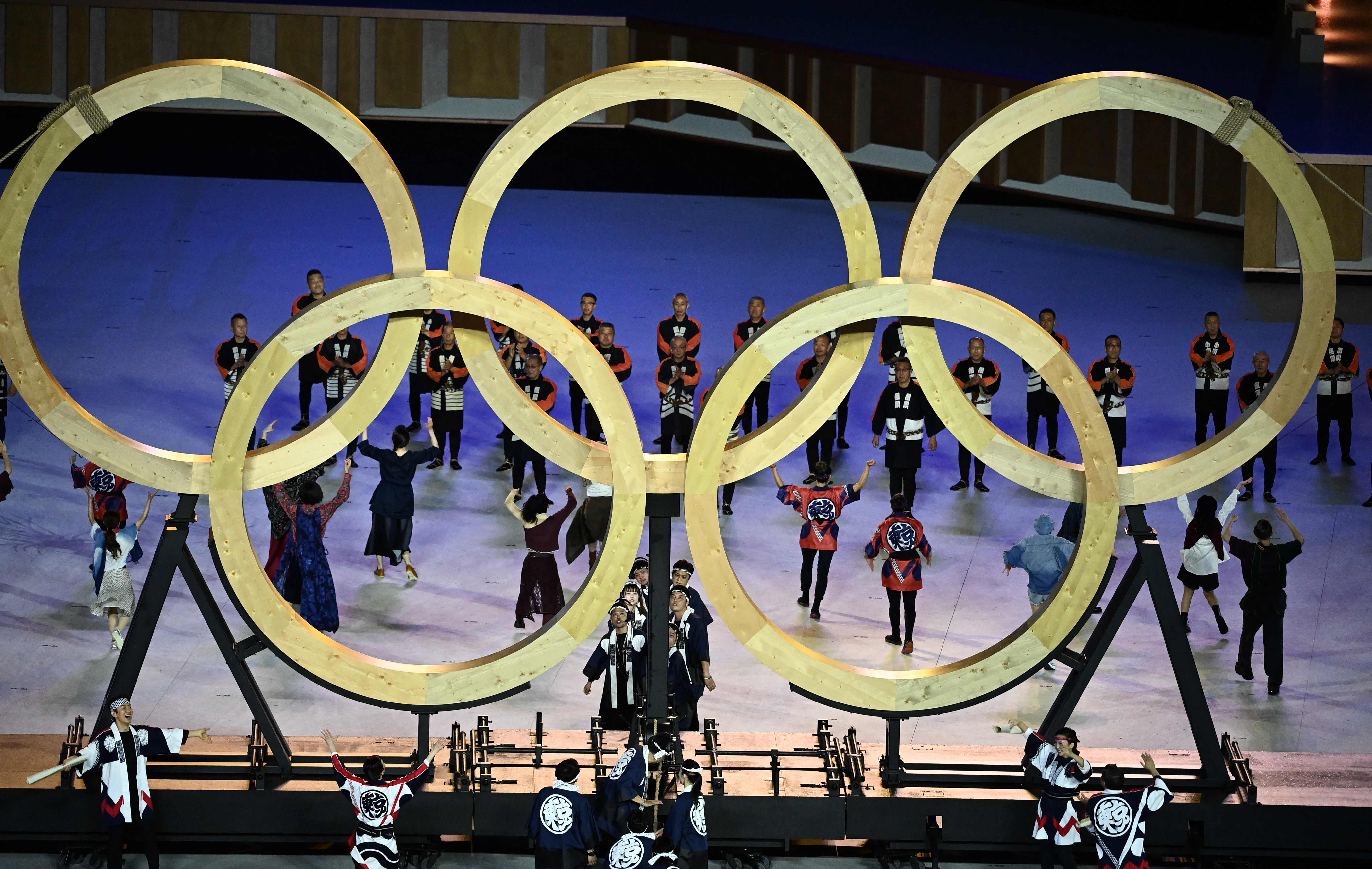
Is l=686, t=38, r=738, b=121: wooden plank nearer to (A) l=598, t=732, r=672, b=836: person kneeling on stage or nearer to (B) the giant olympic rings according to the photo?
(B) the giant olympic rings

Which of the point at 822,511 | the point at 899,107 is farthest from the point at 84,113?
the point at 899,107

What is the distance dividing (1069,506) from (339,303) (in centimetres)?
884

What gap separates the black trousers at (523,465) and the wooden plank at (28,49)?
531 inches

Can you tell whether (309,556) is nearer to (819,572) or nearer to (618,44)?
(819,572)

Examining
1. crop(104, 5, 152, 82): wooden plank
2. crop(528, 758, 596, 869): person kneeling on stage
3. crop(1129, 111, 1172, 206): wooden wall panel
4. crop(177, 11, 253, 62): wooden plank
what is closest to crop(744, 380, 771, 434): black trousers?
crop(1129, 111, 1172, 206): wooden wall panel

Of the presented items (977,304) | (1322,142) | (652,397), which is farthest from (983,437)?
(1322,142)

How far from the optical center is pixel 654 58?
88.1ft

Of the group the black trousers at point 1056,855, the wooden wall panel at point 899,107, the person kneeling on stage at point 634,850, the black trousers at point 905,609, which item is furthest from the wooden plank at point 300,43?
the black trousers at point 1056,855

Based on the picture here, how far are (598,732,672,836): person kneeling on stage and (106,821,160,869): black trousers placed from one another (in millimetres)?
3426

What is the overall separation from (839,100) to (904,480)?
1030cm

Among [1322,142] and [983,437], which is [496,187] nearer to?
[983,437]

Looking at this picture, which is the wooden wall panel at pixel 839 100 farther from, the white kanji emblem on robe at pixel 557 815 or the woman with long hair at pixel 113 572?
the white kanji emblem on robe at pixel 557 815

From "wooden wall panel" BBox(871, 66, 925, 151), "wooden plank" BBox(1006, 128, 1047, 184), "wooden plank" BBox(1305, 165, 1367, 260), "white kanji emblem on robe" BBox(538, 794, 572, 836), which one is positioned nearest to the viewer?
"white kanji emblem on robe" BBox(538, 794, 572, 836)

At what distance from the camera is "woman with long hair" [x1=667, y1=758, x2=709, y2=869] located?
11.0 meters
